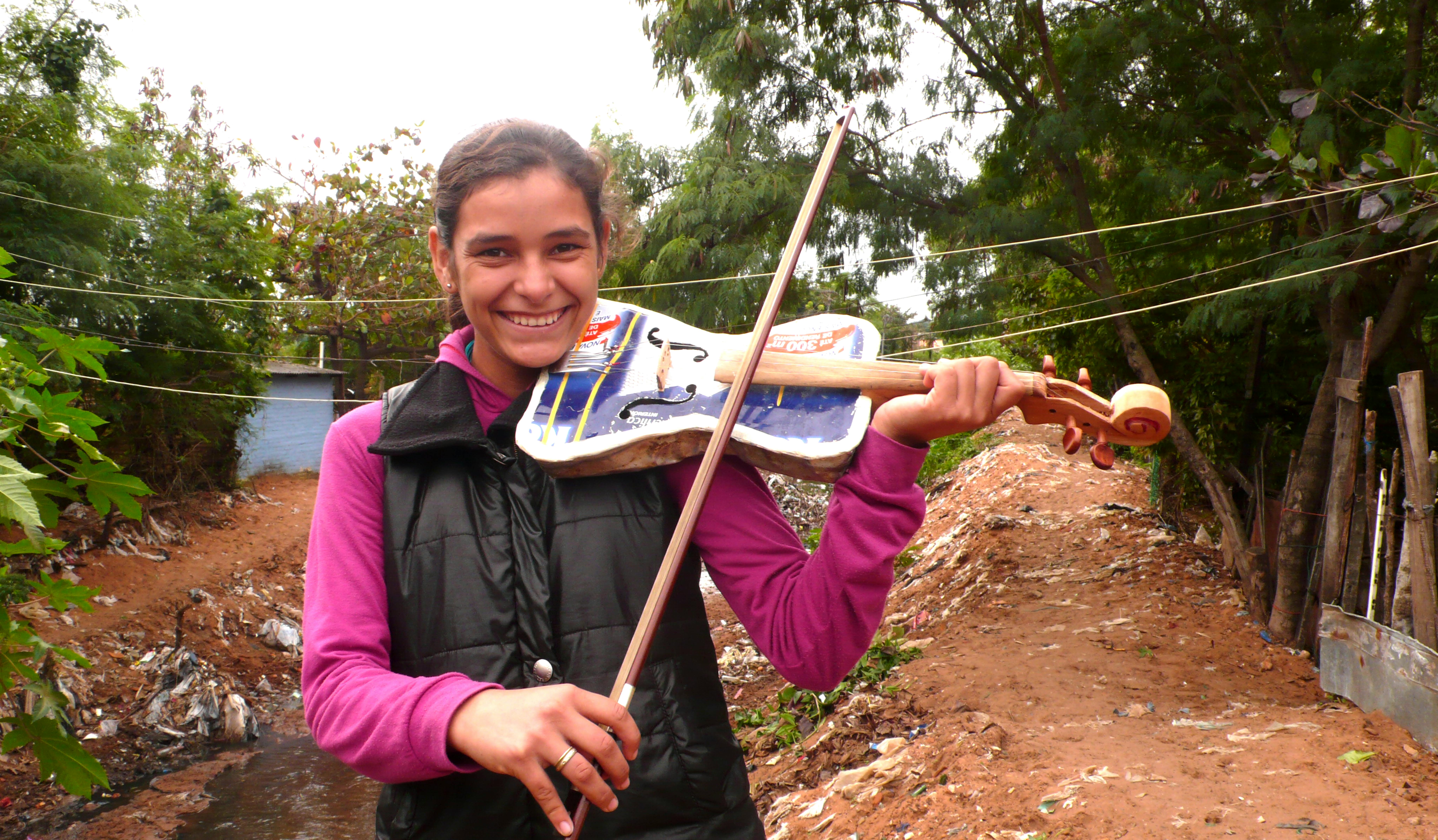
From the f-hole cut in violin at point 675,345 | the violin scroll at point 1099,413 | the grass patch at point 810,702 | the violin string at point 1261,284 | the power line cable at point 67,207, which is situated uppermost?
the power line cable at point 67,207

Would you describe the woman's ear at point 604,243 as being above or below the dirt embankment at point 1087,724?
above

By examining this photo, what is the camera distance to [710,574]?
136 centimetres

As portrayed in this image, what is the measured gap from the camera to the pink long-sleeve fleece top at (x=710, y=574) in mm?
1080

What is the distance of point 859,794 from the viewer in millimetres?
4578

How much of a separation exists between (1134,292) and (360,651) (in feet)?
18.4

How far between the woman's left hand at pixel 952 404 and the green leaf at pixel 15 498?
79.3 inches

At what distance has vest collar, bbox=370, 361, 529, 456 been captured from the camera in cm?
132

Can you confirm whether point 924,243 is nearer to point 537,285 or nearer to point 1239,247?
point 1239,247

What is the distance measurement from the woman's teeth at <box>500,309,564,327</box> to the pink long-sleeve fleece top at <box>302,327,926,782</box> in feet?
0.85

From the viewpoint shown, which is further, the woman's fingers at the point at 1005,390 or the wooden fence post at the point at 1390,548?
the wooden fence post at the point at 1390,548

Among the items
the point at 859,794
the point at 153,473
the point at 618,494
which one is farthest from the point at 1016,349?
the point at 153,473

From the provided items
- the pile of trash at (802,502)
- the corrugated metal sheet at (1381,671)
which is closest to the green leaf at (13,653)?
the corrugated metal sheet at (1381,671)

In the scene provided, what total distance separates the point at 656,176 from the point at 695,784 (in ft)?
25.7

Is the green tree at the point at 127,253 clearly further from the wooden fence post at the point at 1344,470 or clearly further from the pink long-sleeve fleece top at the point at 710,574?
the wooden fence post at the point at 1344,470
